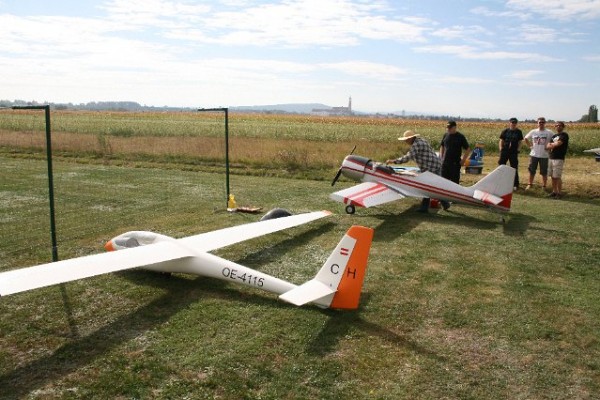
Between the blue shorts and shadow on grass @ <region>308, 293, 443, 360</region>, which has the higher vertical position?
the blue shorts

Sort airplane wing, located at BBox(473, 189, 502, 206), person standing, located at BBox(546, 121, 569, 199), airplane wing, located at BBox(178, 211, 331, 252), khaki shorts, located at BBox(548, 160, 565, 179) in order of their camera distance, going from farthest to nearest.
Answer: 1. khaki shorts, located at BBox(548, 160, 565, 179)
2. person standing, located at BBox(546, 121, 569, 199)
3. airplane wing, located at BBox(473, 189, 502, 206)
4. airplane wing, located at BBox(178, 211, 331, 252)

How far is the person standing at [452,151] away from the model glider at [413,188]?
3.98 feet

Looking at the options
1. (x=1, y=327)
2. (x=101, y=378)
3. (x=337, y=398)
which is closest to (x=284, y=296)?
(x=337, y=398)

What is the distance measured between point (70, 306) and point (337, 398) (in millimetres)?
4247

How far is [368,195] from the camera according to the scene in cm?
1274

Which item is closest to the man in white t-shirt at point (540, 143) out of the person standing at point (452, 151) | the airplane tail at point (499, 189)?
the person standing at point (452, 151)

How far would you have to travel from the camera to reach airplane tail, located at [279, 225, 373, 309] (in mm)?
6086

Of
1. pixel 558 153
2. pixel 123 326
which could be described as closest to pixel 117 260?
pixel 123 326

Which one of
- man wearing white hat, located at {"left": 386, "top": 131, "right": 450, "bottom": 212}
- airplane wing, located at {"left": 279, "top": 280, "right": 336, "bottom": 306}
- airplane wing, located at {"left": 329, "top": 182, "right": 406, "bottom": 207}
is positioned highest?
man wearing white hat, located at {"left": 386, "top": 131, "right": 450, "bottom": 212}

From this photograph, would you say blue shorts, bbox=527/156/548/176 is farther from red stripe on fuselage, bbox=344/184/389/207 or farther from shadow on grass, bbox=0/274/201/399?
shadow on grass, bbox=0/274/201/399

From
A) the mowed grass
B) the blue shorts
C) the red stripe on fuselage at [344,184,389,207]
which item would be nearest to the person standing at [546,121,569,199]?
the blue shorts

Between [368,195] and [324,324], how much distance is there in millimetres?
6834

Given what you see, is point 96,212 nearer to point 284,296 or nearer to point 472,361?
point 284,296

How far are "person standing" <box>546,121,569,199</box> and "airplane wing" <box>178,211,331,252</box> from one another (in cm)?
852
